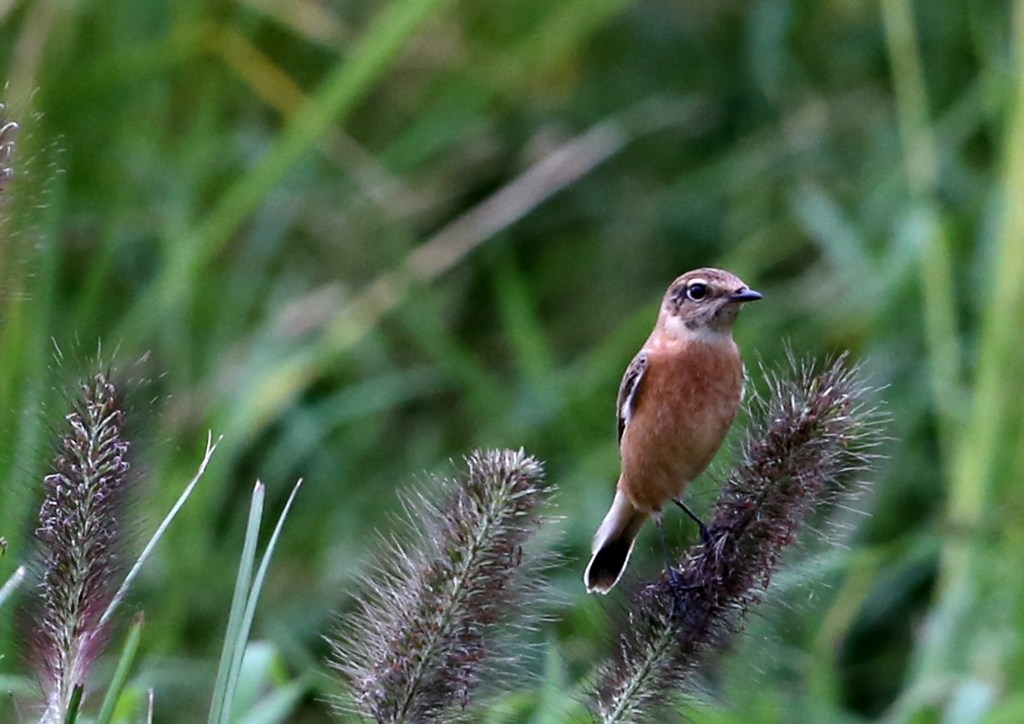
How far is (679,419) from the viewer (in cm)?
232

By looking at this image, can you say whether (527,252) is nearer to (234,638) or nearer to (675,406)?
(675,406)

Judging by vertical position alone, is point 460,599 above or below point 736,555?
below

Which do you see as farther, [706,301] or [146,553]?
[706,301]

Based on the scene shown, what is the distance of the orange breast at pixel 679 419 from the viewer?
2.27 m

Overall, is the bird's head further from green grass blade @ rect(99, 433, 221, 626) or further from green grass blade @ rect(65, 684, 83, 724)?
green grass blade @ rect(65, 684, 83, 724)

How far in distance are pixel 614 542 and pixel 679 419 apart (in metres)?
0.22

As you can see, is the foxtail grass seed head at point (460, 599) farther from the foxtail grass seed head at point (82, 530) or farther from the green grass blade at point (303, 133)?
the green grass blade at point (303, 133)

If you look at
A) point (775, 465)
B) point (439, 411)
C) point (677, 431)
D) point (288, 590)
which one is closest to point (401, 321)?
point (439, 411)

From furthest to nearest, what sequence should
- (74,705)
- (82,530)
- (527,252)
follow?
1. (527,252)
2. (82,530)
3. (74,705)

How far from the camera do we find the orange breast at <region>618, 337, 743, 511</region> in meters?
2.27

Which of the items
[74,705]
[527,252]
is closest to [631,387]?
[74,705]

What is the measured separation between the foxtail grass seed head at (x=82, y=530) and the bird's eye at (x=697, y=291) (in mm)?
1256

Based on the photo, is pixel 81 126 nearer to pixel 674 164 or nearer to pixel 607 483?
pixel 607 483

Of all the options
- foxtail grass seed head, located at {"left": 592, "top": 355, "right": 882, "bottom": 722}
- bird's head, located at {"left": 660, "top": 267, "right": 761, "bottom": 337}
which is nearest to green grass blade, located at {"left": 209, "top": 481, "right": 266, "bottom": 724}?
foxtail grass seed head, located at {"left": 592, "top": 355, "right": 882, "bottom": 722}
